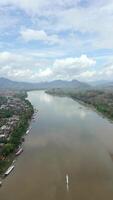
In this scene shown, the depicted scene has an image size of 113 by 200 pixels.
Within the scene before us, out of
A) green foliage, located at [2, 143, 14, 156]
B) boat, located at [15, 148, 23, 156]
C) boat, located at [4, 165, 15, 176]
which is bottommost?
boat, located at [4, 165, 15, 176]

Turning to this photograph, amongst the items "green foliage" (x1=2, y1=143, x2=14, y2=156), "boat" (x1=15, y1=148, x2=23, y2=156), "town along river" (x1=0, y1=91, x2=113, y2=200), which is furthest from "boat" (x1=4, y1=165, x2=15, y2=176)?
"boat" (x1=15, y1=148, x2=23, y2=156)

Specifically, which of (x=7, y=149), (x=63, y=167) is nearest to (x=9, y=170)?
(x=7, y=149)

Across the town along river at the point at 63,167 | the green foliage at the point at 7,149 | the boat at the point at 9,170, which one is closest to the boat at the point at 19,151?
the town along river at the point at 63,167

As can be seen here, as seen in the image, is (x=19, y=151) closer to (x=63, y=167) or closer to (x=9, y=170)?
(x=9, y=170)

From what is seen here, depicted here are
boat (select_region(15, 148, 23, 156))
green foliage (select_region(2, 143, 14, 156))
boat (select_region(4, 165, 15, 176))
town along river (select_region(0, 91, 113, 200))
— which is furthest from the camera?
boat (select_region(15, 148, 23, 156))

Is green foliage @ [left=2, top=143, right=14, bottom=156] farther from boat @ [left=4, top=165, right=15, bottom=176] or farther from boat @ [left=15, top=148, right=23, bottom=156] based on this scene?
boat @ [left=4, top=165, right=15, bottom=176]

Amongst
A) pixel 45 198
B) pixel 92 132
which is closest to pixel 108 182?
pixel 45 198

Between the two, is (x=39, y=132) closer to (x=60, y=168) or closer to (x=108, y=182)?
(x=60, y=168)

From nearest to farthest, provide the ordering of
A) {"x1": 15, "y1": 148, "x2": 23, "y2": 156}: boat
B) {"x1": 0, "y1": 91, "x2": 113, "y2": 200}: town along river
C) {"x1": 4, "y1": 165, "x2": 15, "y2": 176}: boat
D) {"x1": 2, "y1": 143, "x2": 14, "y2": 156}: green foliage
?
{"x1": 0, "y1": 91, "x2": 113, "y2": 200}: town along river
{"x1": 4, "y1": 165, "x2": 15, "y2": 176}: boat
{"x1": 2, "y1": 143, "x2": 14, "y2": 156}: green foliage
{"x1": 15, "y1": 148, "x2": 23, "y2": 156}: boat
